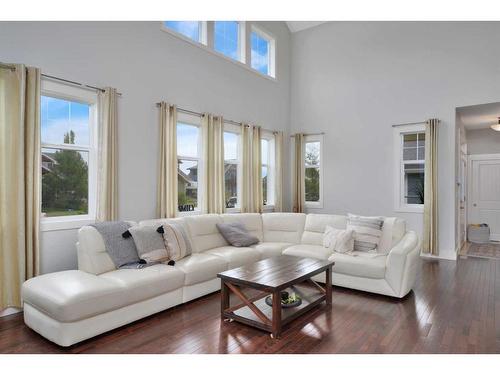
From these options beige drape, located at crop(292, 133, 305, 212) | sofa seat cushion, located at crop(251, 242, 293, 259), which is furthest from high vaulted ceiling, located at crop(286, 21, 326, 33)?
sofa seat cushion, located at crop(251, 242, 293, 259)

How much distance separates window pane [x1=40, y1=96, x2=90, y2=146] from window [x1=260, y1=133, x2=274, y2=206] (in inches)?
150

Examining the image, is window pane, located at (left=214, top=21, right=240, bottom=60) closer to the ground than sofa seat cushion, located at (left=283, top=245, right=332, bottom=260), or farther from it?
farther from it

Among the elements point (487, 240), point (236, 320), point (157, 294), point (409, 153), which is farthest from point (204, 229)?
point (487, 240)

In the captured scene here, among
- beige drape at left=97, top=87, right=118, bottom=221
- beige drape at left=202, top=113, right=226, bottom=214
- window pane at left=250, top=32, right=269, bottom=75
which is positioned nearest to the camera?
beige drape at left=97, top=87, right=118, bottom=221

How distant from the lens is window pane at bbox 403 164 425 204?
6137 mm

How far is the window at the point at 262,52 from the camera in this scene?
6.74 m

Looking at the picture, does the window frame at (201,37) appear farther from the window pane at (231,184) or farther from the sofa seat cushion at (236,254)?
the sofa seat cushion at (236,254)

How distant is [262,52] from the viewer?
23.0ft

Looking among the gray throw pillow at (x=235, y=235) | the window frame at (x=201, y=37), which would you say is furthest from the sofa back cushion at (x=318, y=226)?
the window frame at (x=201, y=37)

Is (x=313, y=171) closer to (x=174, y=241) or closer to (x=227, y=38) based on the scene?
(x=227, y=38)

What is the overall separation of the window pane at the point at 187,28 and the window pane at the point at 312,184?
3609 millimetres

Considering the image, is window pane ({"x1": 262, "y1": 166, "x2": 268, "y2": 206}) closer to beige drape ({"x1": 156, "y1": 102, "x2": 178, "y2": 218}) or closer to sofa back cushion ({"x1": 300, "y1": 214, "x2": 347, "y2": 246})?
sofa back cushion ({"x1": 300, "y1": 214, "x2": 347, "y2": 246})
